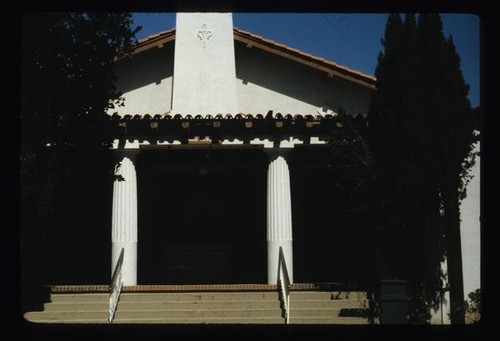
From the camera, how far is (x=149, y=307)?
38.4 feet

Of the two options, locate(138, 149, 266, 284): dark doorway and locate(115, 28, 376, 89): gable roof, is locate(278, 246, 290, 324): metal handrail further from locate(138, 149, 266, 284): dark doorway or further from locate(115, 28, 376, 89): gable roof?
locate(115, 28, 376, 89): gable roof

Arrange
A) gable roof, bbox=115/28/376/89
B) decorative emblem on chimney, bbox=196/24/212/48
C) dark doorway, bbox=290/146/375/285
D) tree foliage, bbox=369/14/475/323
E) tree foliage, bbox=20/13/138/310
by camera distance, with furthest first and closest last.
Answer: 1. dark doorway, bbox=290/146/375/285
2. gable roof, bbox=115/28/376/89
3. decorative emblem on chimney, bbox=196/24/212/48
4. tree foliage, bbox=369/14/475/323
5. tree foliage, bbox=20/13/138/310

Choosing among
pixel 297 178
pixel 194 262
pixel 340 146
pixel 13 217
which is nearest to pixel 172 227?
pixel 194 262

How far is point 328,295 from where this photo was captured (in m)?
12.0

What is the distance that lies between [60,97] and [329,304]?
20.4 ft

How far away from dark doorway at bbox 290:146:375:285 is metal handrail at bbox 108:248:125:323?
183 inches

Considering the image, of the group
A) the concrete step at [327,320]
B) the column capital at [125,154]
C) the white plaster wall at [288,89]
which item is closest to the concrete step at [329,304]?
the concrete step at [327,320]

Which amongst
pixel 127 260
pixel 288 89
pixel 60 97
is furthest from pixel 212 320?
pixel 288 89

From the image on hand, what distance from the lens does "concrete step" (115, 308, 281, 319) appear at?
11438mm

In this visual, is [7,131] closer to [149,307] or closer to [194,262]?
[149,307]

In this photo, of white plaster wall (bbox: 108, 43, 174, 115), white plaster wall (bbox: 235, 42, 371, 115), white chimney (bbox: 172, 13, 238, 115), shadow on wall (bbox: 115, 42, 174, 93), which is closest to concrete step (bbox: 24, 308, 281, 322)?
white chimney (bbox: 172, 13, 238, 115)

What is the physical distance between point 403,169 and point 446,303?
3041 mm

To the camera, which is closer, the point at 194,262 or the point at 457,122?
the point at 457,122

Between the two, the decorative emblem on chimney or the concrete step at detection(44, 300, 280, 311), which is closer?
the concrete step at detection(44, 300, 280, 311)
